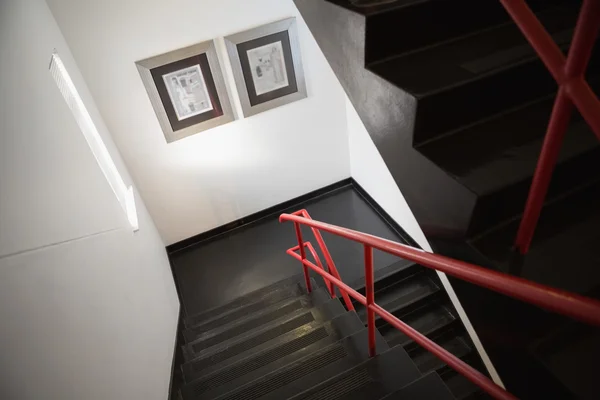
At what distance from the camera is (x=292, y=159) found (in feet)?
13.8

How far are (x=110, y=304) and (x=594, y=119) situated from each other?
5.92ft

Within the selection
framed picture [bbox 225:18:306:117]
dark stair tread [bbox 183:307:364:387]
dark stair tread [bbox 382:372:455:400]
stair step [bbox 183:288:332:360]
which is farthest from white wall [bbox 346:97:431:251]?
dark stair tread [bbox 382:372:455:400]

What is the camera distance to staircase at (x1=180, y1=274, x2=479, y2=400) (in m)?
1.56

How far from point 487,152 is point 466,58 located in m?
0.34

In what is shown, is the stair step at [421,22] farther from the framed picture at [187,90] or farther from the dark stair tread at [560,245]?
the framed picture at [187,90]

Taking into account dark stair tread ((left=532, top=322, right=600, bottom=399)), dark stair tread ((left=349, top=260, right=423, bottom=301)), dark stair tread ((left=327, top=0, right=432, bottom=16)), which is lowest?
dark stair tread ((left=349, top=260, right=423, bottom=301))

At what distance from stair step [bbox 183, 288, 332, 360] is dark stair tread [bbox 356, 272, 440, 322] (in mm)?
729

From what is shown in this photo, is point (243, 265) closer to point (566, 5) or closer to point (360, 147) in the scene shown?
point (360, 147)

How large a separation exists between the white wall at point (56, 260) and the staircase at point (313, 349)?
434mm

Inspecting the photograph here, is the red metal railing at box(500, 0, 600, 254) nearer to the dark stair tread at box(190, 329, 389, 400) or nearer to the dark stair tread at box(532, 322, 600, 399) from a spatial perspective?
the dark stair tread at box(532, 322, 600, 399)

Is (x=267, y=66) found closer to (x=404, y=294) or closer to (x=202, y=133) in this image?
(x=202, y=133)

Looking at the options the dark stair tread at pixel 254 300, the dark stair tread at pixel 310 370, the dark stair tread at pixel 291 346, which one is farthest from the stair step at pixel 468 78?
the dark stair tread at pixel 254 300

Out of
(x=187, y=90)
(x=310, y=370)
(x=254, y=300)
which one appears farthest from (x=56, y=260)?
(x=187, y=90)

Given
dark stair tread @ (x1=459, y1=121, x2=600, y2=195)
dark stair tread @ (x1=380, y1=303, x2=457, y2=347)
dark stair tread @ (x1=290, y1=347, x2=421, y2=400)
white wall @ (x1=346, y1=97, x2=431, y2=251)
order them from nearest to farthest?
dark stair tread @ (x1=459, y1=121, x2=600, y2=195), dark stair tread @ (x1=290, y1=347, x2=421, y2=400), dark stair tread @ (x1=380, y1=303, x2=457, y2=347), white wall @ (x1=346, y1=97, x2=431, y2=251)
